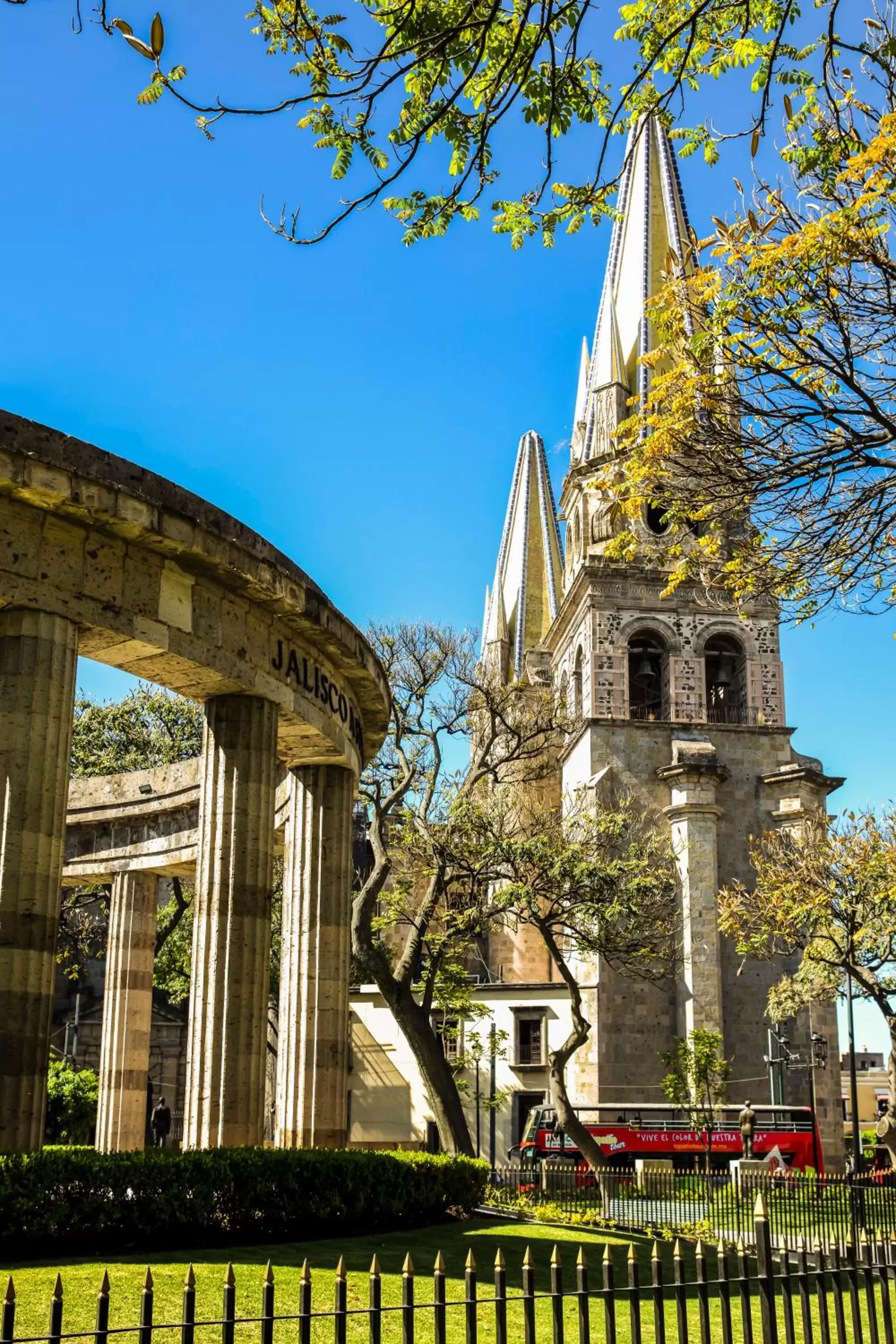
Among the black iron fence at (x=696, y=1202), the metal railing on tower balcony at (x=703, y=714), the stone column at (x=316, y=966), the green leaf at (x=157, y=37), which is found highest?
the metal railing on tower balcony at (x=703, y=714)

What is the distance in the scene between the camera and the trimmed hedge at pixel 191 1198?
31.1 feet

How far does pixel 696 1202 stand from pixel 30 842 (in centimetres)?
1192

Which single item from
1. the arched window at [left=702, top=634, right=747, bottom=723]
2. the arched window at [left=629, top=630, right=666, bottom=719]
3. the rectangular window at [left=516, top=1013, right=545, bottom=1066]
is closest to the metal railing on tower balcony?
the arched window at [left=702, top=634, right=747, bottom=723]

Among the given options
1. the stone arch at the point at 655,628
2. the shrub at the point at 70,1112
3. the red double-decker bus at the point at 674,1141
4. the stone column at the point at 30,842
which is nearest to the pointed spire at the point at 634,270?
the stone arch at the point at 655,628

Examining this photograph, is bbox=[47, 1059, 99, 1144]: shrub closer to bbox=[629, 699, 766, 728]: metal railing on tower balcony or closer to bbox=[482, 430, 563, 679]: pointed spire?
bbox=[629, 699, 766, 728]: metal railing on tower balcony

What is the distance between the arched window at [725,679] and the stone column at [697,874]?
134 inches

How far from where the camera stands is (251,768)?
1253 cm

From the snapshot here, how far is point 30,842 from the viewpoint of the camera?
33.2ft

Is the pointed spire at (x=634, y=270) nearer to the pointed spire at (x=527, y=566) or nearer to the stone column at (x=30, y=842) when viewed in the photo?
the pointed spire at (x=527, y=566)

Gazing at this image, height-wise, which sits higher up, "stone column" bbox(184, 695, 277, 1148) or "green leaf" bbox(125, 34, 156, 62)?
"green leaf" bbox(125, 34, 156, 62)

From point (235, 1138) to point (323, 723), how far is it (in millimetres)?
4264

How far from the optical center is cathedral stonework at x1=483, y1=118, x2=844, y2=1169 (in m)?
38.4

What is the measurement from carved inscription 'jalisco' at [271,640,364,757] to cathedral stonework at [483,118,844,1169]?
1943cm

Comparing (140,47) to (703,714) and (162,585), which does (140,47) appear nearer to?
(162,585)
